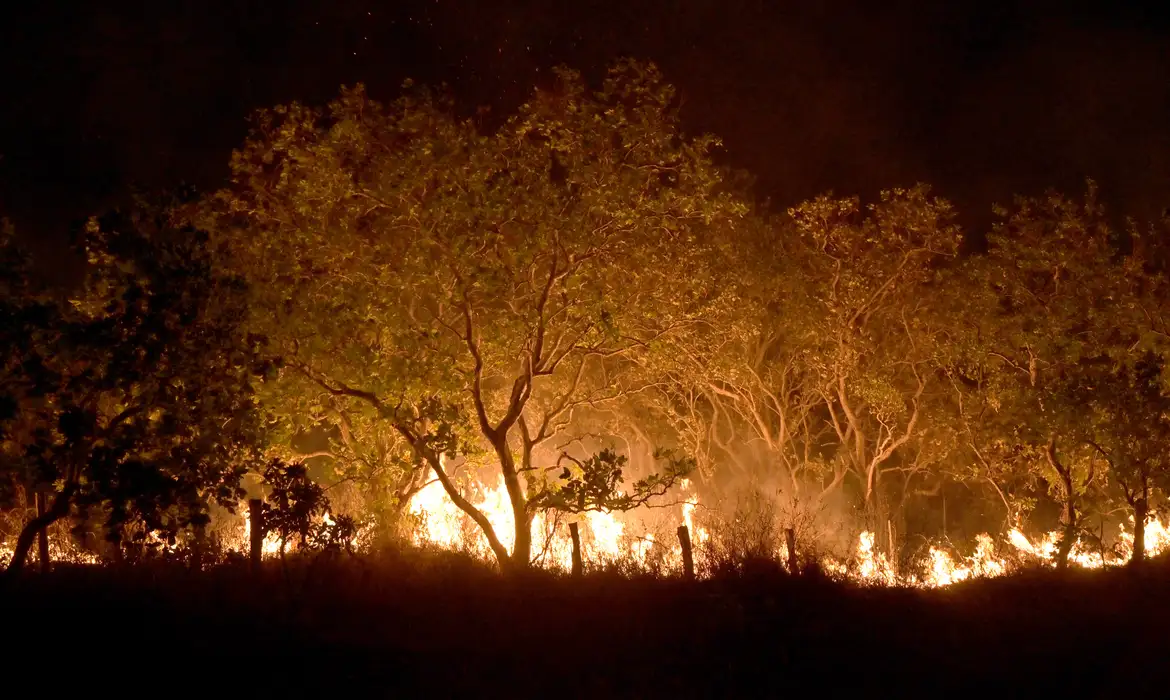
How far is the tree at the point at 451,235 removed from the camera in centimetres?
1444

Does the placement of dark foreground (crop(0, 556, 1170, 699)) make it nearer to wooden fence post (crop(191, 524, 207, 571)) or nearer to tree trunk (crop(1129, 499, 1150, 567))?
wooden fence post (crop(191, 524, 207, 571))

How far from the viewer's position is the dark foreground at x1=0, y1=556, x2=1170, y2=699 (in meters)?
8.83

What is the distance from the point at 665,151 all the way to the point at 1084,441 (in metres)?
9.64

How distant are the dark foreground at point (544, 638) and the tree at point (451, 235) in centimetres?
348

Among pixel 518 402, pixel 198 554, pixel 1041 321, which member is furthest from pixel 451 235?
pixel 1041 321

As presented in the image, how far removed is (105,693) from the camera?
807cm

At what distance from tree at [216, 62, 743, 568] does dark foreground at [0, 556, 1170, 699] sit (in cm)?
348

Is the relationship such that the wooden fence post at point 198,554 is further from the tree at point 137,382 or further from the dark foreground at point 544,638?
the tree at point 137,382

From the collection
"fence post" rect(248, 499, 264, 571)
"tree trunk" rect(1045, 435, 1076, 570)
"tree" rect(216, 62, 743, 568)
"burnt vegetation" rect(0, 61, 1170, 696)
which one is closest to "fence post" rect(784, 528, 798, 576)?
"burnt vegetation" rect(0, 61, 1170, 696)

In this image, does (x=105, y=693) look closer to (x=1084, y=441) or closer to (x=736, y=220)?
(x=1084, y=441)

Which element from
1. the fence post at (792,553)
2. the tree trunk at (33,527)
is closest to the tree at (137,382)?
the tree trunk at (33,527)

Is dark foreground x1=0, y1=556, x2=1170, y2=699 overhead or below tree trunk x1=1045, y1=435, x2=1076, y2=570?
below

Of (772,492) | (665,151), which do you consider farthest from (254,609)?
(772,492)

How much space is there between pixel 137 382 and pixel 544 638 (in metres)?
5.70
